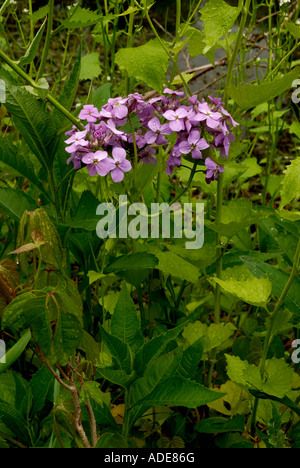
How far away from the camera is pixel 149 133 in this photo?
803 millimetres

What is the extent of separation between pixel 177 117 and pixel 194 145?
0.05 meters

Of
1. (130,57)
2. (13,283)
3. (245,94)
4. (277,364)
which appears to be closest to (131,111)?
(130,57)

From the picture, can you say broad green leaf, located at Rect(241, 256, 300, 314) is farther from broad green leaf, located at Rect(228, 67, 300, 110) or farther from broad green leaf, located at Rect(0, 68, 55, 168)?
broad green leaf, located at Rect(0, 68, 55, 168)

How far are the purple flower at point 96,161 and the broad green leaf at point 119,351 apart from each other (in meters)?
0.24

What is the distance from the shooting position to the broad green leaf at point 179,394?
2.21 feet

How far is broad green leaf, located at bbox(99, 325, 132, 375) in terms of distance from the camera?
71 cm

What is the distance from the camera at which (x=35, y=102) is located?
2.64ft

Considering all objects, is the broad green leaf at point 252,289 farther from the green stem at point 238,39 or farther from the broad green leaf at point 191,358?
the green stem at point 238,39

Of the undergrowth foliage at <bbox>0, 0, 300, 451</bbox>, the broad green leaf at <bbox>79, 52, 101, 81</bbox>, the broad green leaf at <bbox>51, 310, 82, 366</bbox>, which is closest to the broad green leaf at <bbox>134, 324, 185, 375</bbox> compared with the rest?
the undergrowth foliage at <bbox>0, 0, 300, 451</bbox>

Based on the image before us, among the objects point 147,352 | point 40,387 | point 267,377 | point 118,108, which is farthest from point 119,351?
point 118,108

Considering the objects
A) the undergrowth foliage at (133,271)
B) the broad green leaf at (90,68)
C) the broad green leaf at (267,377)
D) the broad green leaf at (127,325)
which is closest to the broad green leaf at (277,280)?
the undergrowth foliage at (133,271)
